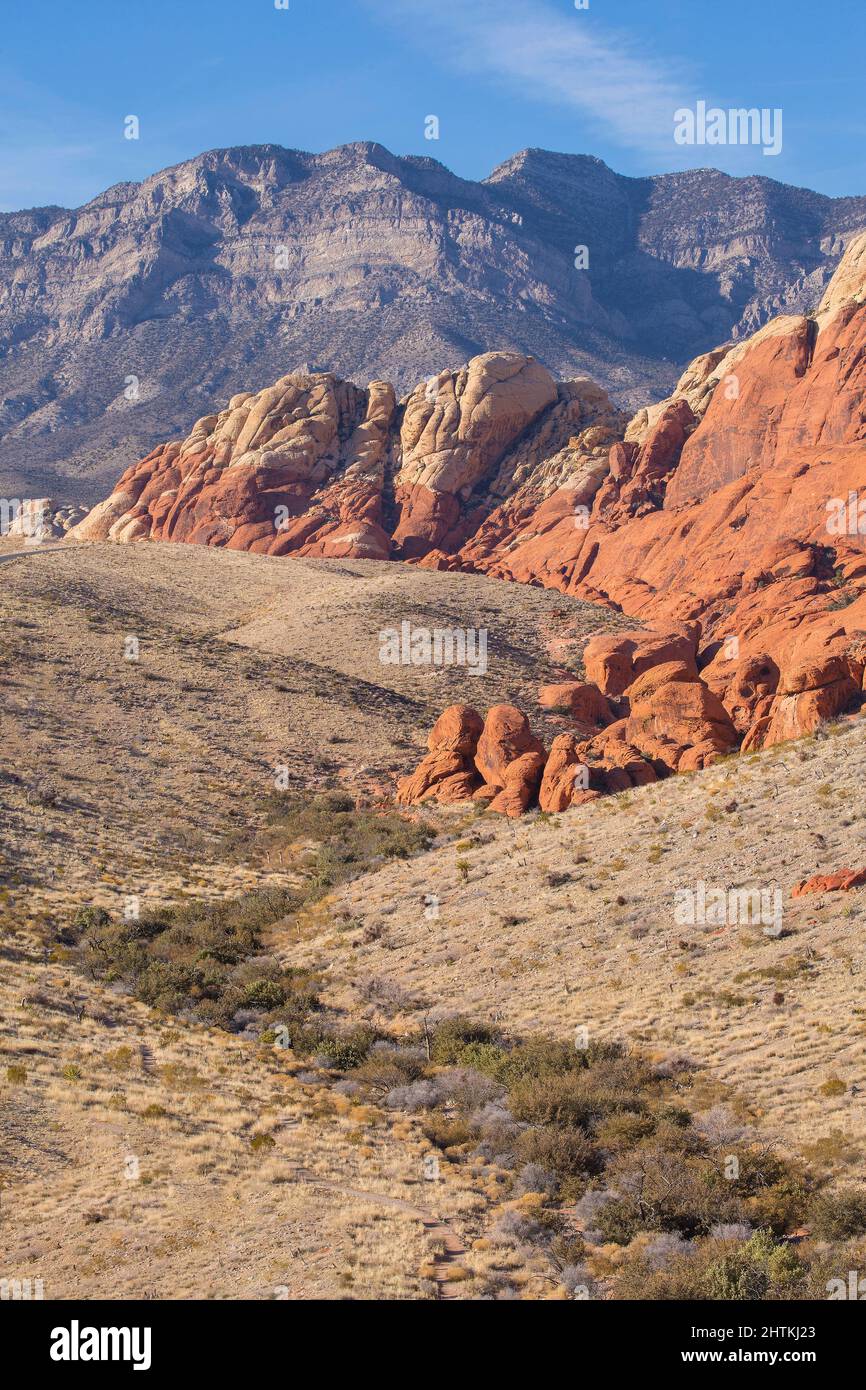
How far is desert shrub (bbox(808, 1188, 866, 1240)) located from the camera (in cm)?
1555

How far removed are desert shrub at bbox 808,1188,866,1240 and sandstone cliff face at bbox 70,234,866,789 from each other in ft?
69.7

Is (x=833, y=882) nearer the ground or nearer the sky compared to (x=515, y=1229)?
nearer the sky

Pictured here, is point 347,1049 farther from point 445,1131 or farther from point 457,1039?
point 445,1131

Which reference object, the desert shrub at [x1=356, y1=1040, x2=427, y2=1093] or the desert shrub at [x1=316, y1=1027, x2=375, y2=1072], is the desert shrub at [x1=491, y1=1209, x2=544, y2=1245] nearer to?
the desert shrub at [x1=356, y1=1040, x2=427, y2=1093]

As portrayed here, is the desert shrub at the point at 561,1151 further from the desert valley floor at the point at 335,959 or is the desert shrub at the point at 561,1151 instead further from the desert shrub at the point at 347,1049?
the desert shrub at the point at 347,1049

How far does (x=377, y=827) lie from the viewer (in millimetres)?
40156

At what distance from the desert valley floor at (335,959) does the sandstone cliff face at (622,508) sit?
4639mm

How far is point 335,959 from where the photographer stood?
99.4 ft

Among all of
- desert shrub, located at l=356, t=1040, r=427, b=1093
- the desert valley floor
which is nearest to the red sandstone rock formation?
the desert valley floor

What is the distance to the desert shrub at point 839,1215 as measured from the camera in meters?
15.5

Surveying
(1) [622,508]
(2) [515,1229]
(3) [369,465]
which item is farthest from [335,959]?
(3) [369,465]

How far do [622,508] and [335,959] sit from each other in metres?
64.7
